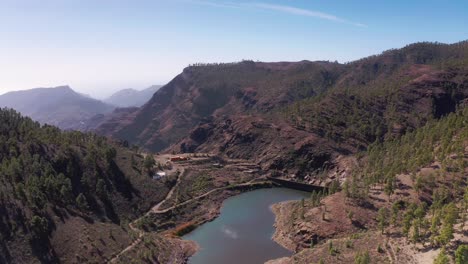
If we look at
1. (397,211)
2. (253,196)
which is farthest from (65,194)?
(397,211)

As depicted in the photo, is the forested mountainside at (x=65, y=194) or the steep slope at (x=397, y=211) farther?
the forested mountainside at (x=65, y=194)

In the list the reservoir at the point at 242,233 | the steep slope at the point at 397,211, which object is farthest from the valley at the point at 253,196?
the reservoir at the point at 242,233

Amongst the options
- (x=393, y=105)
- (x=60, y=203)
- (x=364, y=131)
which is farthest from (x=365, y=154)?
(x=60, y=203)

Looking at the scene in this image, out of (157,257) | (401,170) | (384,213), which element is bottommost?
(157,257)

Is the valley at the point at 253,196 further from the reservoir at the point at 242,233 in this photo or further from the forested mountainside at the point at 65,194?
the reservoir at the point at 242,233

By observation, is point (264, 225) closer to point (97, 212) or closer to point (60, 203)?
point (97, 212)

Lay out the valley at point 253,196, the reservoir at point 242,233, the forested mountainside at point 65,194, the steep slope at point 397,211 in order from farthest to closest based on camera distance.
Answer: the reservoir at point 242,233
the forested mountainside at point 65,194
the valley at point 253,196
the steep slope at point 397,211

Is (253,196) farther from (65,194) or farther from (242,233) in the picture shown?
(65,194)
